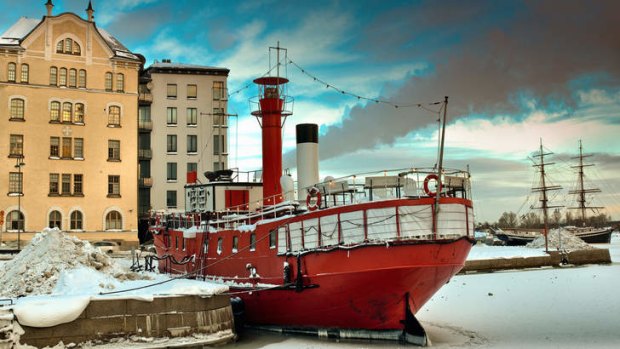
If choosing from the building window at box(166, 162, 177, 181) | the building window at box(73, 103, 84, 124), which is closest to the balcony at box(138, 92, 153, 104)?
the building window at box(166, 162, 177, 181)

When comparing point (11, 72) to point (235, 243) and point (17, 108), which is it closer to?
point (17, 108)

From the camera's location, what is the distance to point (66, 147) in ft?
188

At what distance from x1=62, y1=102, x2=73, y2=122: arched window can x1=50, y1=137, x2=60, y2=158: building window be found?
1.88m

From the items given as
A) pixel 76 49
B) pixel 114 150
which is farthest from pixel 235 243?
pixel 76 49

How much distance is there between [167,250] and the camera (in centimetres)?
3378

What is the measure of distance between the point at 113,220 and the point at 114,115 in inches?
373

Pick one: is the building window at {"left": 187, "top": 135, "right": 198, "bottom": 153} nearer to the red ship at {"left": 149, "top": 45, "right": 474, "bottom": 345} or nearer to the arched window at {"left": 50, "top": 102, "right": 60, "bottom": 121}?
the arched window at {"left": 50, "top": 102, "right": 60, "bottom": 121}

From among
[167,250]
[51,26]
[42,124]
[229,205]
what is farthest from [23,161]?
[229,205]

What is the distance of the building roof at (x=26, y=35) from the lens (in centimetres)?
5588

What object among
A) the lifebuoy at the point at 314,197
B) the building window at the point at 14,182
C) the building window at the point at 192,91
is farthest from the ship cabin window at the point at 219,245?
the building window at the point at 192,91

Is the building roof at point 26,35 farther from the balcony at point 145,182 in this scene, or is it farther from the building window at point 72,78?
the balcony at point 145,182

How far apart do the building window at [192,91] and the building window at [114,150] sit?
388 inches

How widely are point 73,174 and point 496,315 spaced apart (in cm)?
4227

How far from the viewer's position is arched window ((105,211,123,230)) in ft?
191
